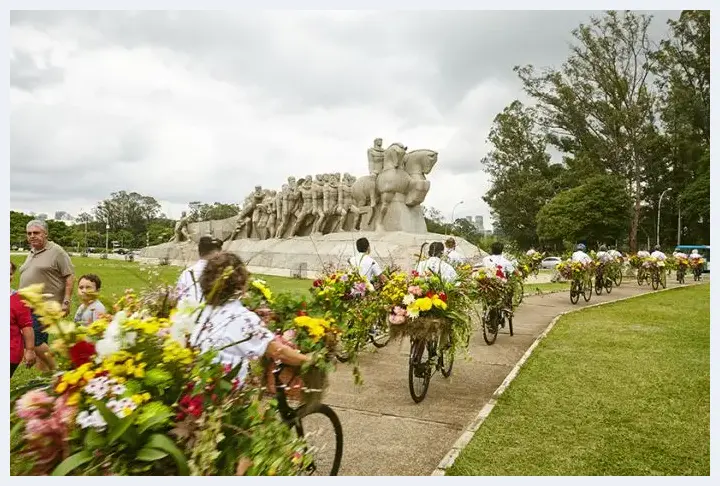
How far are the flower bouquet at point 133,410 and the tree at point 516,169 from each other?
4363cm

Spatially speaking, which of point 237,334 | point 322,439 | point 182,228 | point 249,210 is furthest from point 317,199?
point 237,334

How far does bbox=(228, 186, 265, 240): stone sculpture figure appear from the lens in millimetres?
29188

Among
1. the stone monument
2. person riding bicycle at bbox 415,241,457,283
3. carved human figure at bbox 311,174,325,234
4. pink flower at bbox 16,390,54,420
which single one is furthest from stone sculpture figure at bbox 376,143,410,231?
pink flower at bbox 16,390,54,420

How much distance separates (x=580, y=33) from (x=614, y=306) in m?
26.8

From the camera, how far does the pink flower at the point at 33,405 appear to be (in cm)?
204

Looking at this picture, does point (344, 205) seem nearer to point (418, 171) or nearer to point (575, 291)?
point (418, 171)

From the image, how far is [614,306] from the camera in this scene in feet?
45.3

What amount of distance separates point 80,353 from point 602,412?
186 inches

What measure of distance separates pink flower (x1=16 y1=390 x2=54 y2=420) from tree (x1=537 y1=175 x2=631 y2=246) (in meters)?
39.9

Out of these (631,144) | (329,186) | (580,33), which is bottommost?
(329,186)

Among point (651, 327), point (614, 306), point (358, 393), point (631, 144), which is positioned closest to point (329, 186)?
point (614, 306)

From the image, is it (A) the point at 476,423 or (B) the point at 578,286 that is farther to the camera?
→ (B) the point at 578,286

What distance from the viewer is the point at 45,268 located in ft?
18.1

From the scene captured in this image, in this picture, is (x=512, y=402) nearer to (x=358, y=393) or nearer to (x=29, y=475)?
(x=358, y=393)
